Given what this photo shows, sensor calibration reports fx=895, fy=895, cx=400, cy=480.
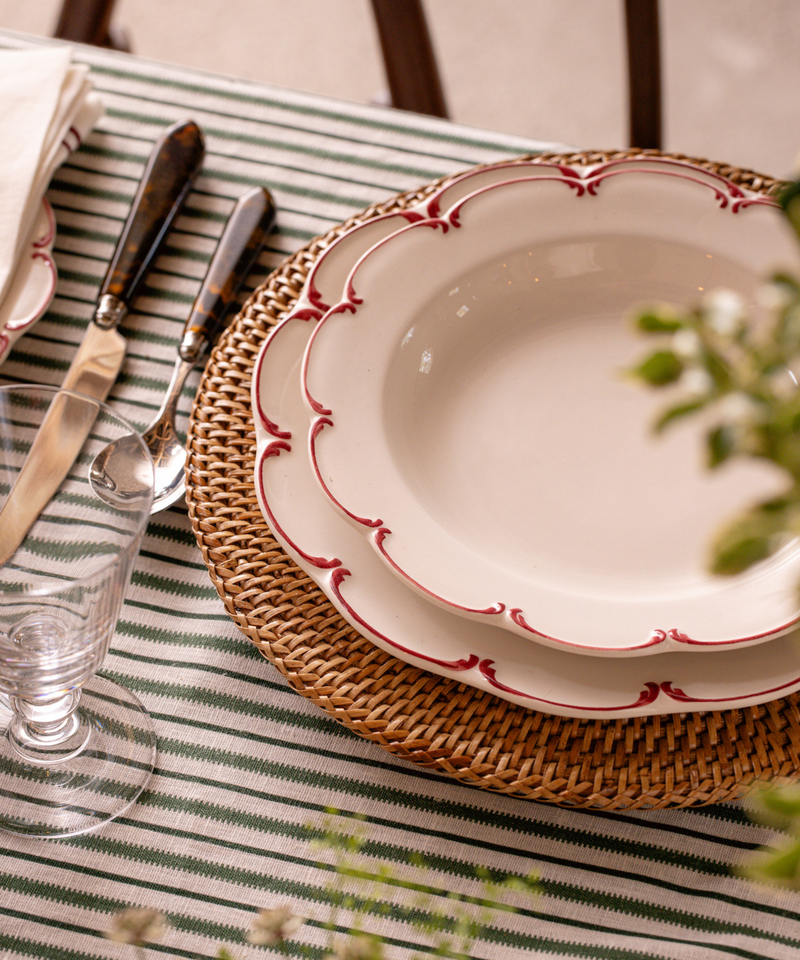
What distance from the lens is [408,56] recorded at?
0.91 metres

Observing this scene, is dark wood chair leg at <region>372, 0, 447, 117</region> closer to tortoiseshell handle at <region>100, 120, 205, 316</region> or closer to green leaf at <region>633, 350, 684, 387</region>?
tortoiseshell handle at <region>100, 120, 205, 316</region>

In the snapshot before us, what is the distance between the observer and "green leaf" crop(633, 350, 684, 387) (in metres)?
0.15

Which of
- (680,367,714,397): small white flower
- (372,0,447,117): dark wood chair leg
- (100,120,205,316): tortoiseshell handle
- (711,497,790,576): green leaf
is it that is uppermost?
(372,0,447,117): dark wood chair leg

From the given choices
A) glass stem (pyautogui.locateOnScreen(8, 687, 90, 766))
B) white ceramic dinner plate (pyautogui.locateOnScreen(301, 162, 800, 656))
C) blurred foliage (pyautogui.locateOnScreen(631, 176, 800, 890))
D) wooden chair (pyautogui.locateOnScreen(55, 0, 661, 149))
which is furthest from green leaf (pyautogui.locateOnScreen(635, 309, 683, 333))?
wooden chair (pyautogui.locateOnScreen(55, 0, 661, 149))

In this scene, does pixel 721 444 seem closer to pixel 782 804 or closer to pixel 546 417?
pixel 782 804

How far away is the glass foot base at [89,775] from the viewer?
45cm

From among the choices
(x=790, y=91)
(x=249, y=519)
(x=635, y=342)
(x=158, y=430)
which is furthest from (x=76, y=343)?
(x=790, y=91)

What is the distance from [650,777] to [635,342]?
0.88 feet

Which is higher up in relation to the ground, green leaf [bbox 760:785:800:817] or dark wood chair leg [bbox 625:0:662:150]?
dark wood chair leg [bbox 625:0:662:150]

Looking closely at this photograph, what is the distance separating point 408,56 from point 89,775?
749mm

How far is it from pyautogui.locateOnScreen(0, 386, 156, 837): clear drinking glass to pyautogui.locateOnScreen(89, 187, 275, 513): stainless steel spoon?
8 cm

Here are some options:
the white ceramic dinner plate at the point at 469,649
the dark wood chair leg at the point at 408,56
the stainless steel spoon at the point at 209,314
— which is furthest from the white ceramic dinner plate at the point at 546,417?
the dark wood chair leg at the point at 408,56

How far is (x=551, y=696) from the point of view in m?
Result: 0.40

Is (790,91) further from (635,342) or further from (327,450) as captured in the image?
(327,450)
